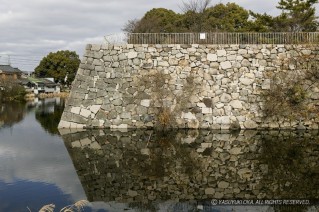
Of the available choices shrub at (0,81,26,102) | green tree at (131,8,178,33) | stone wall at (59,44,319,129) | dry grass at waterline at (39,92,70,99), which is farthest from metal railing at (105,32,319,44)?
dry grass at waterline at (39,92,70,99)

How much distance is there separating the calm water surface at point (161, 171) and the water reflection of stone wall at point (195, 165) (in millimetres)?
22

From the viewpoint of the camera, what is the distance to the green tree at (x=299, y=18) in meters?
26.2

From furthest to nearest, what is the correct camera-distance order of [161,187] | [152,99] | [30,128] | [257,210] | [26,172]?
[30,128] < [152,99] < [26,172] < [161,187] < [257,210]

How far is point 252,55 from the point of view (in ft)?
61.4

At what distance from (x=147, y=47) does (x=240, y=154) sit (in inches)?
339

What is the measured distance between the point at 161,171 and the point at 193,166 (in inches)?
46.0

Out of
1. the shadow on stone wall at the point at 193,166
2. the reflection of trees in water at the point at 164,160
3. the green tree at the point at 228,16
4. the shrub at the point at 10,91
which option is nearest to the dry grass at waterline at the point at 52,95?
the shrub at the point at 10,91

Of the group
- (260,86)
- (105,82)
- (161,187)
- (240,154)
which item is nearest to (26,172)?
(161,187)

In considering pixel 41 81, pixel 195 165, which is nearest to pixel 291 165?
pixel 195 165

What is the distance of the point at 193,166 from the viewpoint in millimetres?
10750

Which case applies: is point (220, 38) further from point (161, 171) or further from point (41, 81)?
point (41, 81)

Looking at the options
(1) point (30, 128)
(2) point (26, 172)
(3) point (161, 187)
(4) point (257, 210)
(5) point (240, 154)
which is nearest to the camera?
(4) point (257, 210)

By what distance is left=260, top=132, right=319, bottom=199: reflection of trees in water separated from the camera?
8234 millimetres

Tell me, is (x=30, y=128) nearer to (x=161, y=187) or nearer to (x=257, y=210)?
(x=161, y=187)
